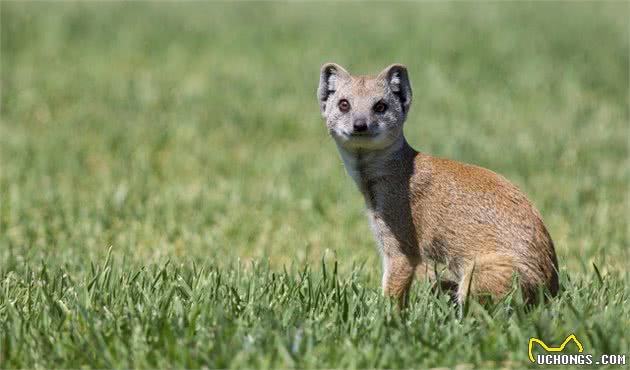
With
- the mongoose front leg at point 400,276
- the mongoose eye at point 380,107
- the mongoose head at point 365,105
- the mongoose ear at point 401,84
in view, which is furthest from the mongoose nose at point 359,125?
the mongoose front leg at point 400,276

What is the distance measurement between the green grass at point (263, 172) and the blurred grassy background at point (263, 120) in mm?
37

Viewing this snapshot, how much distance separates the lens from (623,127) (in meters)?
11.2

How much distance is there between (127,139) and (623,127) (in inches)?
224

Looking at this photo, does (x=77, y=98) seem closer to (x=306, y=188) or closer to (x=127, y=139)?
(x=127, y=139)

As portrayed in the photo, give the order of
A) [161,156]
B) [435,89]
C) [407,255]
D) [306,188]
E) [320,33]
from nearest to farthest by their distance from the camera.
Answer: [407,255] → [306,188] → [161,156] → [435,89] → [320,33]

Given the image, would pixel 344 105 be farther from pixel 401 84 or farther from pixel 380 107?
pixel 401 84

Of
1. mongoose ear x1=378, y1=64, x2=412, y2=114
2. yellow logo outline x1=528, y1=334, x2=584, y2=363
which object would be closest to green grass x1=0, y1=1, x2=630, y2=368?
yellow logo outline x1=528, y1=334, x2=584, y2=363

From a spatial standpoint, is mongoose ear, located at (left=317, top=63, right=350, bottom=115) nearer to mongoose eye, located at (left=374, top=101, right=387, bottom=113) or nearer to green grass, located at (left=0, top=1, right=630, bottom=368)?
mongoose eye, located at (left=374, top=101, right=387, bottom=113)

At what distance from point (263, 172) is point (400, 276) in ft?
14.2

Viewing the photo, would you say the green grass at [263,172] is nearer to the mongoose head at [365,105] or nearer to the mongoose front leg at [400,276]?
the mongoose front leg at [400,276]

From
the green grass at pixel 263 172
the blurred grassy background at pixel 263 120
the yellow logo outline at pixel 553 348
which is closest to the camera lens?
the yellow logo outline at pixel 553 348

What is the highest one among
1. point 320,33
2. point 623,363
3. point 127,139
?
point 320,33

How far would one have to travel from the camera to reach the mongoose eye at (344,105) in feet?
17.1

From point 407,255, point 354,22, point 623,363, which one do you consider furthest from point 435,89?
point 623,363
